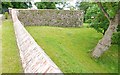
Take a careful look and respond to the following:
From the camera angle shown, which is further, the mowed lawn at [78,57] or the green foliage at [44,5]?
the green foliage at [44,5]

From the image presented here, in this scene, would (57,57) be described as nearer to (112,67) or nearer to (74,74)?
(74,74)

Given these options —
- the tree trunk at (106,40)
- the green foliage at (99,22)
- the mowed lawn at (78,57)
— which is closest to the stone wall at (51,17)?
the mowed lawn at (78,57)

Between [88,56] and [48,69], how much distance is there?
31.1ft

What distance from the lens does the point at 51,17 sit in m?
22.2

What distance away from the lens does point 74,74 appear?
910cm

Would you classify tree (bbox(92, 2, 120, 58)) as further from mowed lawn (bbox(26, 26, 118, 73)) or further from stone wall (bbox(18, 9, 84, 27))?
stone wall (bbox(18, 9, 84, 27))

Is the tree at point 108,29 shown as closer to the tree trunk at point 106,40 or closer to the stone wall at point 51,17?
the tree trunk at point 106,40

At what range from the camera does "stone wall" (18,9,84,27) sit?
21.4m

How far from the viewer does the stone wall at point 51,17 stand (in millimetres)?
21375

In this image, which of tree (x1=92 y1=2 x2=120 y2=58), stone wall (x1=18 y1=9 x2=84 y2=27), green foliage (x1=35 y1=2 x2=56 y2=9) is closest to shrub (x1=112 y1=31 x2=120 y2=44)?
tree (x1=92 y1=2 x2=120 y2=58)

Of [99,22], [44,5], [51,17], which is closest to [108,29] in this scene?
[99,22]

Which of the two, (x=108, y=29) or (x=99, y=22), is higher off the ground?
(x=108, y=29)

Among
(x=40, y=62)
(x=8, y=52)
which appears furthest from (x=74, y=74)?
(x=40, y=62)

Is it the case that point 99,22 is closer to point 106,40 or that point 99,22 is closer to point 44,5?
point 106,40
